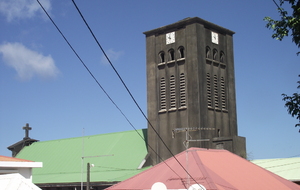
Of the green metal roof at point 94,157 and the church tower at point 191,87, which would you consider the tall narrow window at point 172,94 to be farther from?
the green metal roof at point 94,157

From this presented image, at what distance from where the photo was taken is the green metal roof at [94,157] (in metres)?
44.1

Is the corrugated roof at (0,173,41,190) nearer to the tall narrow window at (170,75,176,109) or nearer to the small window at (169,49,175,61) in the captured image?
the tall narrow window at (170,75,176,109)

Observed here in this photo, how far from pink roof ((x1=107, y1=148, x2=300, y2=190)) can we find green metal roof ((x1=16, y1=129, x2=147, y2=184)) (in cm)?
1394

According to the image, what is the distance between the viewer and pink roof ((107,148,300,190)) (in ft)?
78.4

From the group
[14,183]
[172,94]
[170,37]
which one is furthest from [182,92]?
[14,183]

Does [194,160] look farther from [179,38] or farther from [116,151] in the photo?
[116,151]

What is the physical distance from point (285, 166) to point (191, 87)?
10.2 meters

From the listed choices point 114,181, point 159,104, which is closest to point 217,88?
point 159,104

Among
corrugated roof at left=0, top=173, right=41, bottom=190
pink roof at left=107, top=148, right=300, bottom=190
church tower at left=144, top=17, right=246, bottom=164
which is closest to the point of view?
corrugated roof at left=0, top=173, right=41, bottom=190

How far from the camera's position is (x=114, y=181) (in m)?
40.2

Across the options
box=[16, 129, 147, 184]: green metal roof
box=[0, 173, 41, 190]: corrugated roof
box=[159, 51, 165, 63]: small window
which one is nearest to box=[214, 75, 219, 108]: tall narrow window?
box=[159, 51, 165, 63]: small window

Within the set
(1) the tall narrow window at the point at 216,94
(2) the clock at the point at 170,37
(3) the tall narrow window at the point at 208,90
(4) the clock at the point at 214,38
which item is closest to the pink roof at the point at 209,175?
(3) the tall narrow window at the point at 208,90

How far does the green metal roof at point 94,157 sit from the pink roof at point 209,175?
45.7 ft

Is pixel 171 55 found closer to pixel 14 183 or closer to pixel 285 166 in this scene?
pixel 285 166
